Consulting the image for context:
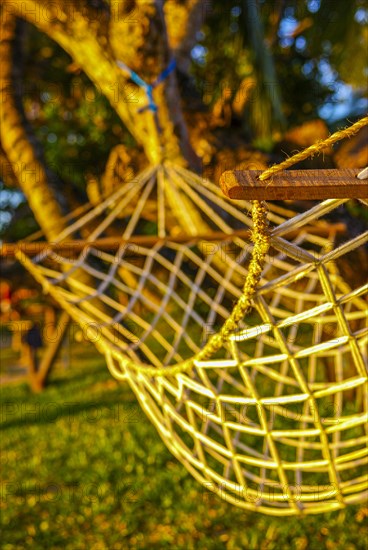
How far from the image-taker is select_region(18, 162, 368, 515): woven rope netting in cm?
151

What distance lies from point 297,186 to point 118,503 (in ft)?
8.12

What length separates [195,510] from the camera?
3.02 metres

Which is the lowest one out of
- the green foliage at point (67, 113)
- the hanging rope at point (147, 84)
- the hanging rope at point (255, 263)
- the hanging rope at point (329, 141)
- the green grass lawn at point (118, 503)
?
the green grass lawn at point (118, 503)

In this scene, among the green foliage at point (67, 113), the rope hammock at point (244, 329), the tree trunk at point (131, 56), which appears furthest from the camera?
the green foliage at point (67, 113)

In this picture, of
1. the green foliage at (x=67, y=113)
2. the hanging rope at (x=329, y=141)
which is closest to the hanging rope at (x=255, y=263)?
the hanging rope at (x=329, y=141)

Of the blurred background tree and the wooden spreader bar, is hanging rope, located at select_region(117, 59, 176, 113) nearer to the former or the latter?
the blurred background tree

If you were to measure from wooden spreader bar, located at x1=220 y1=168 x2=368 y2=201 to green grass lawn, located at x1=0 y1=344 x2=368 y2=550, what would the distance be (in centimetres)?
194

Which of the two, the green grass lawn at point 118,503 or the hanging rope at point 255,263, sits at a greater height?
the hanging rope at point 255,263

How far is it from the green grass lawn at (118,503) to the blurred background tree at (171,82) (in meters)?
1.40

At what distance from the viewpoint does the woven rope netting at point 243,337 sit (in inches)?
59.6

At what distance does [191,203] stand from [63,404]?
2.54 metres

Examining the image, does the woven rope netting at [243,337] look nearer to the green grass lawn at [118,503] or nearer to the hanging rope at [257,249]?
the hanging rope at [257,249]

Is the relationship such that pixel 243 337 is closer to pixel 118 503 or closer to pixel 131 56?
pixel 118 503

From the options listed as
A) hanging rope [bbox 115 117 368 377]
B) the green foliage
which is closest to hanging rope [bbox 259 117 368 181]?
hanging rope [bbox 115 117 368 377]
